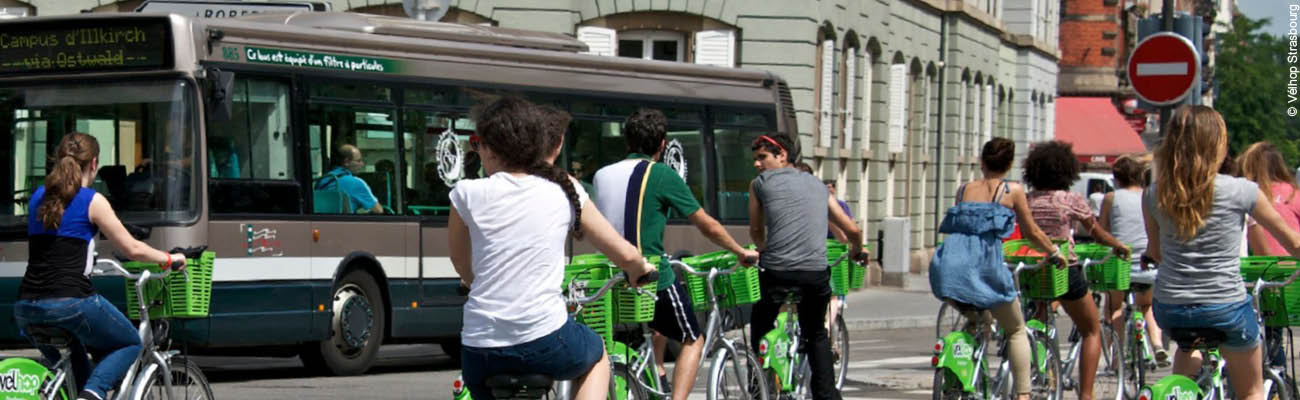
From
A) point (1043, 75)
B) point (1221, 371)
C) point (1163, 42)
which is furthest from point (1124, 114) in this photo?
point (1221, 371)

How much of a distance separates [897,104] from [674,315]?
88.8 ft

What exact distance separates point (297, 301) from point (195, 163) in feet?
4.37

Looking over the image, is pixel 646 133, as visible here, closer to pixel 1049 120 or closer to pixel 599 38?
pixel 599 38

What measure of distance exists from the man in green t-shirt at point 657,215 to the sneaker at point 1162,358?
5.16 meters

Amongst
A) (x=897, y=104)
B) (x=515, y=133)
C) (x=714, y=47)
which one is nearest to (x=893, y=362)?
(x=515, y=133)

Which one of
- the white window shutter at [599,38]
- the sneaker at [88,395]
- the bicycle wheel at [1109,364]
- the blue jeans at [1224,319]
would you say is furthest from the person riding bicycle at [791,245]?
the white window shutter at [599,38]

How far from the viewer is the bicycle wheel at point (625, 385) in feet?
25.2

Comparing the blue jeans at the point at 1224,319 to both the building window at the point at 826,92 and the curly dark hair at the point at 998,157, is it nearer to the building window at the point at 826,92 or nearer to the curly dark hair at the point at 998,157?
the curly dark hair at the point at 998,157

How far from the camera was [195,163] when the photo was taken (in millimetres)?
13469

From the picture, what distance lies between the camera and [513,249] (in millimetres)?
5855

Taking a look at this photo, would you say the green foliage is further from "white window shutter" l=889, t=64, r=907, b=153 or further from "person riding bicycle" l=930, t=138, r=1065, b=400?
"person riding bicycle" l=930, t=138, r=1065, b=400

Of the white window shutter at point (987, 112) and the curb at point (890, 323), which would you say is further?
the white window shutter at point (987, 112)

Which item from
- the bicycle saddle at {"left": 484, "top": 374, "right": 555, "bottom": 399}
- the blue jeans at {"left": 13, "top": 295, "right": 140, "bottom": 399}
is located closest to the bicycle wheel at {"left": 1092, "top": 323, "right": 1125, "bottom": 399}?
the blue jeans at {"left": 13, "top": 295, "right": 140, "bottom": 399}

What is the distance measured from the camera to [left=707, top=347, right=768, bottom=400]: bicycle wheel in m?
9.02
